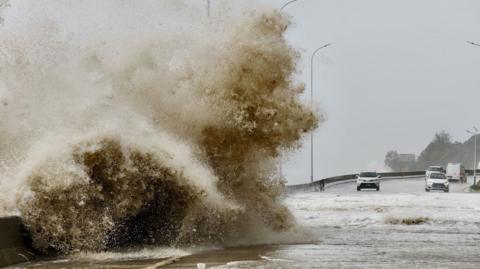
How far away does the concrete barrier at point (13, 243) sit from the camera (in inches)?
556

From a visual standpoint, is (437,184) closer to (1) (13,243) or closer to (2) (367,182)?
(2) (367,182)

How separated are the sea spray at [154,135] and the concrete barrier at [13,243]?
0.24m

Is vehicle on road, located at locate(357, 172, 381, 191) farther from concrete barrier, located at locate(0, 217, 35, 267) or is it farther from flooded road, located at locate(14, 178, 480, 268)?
concrete barrier, located at locate(0, 217, 35, 267)

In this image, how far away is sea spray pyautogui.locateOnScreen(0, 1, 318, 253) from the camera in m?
15.9

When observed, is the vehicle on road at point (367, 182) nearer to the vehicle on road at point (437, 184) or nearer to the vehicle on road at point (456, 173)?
the vehicle on road at point (437, 184)

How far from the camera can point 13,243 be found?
1464cm

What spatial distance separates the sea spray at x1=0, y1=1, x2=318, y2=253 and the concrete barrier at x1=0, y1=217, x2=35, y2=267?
0.24 meters

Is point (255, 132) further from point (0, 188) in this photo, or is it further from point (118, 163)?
point (0, 188)

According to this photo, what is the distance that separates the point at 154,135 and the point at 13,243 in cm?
389

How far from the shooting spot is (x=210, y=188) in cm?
1764

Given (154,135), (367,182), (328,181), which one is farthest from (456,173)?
(154,135)

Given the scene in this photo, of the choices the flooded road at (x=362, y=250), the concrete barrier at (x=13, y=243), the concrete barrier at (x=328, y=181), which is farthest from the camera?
the concrete barrier at (x=328, y=181)

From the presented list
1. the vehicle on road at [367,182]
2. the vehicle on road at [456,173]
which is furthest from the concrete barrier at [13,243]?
the vehicle on road at [456,173]

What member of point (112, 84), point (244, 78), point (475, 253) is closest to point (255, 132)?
point (244, 78)
